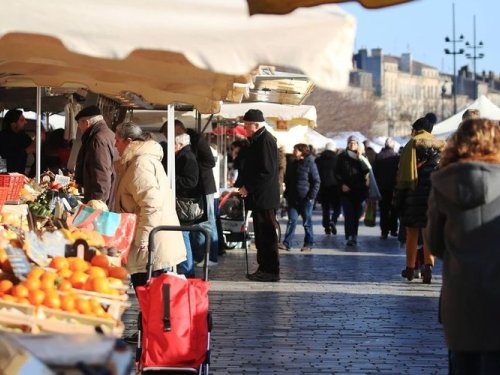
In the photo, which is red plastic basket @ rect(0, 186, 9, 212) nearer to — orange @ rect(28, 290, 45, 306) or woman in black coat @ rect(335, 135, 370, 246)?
orange @ rect(28, 290, 45, 306)

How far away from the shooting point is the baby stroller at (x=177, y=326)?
24.1ft

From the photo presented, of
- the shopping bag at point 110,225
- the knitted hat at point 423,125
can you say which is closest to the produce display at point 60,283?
the shopping bag at point 110,225

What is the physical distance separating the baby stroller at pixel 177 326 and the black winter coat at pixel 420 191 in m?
5.39

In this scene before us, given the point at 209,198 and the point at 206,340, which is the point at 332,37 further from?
the point at 209,198

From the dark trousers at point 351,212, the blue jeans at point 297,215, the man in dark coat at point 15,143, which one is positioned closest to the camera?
the man in dark coat at point 15,143

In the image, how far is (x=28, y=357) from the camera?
4.27 meters

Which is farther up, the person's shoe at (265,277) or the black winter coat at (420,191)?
the black winter coat at (420,191)

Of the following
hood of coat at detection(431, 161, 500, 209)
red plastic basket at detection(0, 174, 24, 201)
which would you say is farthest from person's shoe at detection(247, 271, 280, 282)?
hood of coat at detection(431, 161, 500, 209)

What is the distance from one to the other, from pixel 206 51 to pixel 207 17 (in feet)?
0.75

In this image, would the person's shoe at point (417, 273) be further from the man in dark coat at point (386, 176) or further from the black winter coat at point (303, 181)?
the man in dark coat at point (386, 176)

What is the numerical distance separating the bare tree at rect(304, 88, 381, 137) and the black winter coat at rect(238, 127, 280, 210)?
211 feet

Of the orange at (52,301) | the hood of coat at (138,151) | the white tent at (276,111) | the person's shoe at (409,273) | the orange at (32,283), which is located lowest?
the person's shoe at (409,273)

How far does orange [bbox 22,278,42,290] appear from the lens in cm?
584

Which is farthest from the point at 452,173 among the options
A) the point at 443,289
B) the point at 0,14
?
the point at 0,14
